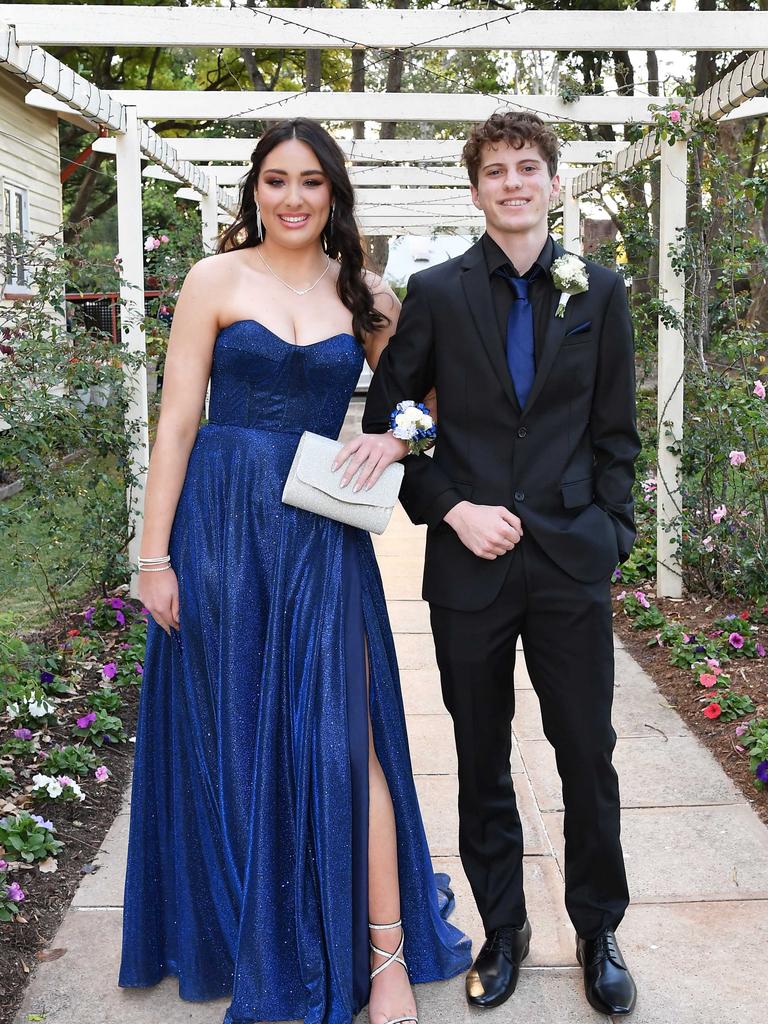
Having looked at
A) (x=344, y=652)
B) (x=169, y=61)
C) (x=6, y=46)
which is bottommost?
(x=344, y=652)

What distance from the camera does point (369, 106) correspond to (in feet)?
25.5

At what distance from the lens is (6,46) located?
488cm

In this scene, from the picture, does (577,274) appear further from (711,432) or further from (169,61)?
(169,61)

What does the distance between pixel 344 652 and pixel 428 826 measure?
1397mm

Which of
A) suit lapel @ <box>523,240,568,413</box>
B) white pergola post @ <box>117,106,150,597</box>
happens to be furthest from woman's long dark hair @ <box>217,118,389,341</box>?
white pergola post @ <box>117,106,150,597</box>

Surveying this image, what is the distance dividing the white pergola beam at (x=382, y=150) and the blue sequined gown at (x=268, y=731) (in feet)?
21.2

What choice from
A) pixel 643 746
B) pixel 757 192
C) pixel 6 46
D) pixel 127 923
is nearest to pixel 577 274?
pixel 127 923

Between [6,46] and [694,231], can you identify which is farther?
[694,231]

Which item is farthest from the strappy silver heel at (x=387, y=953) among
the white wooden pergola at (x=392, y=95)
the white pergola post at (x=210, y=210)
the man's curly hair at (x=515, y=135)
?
the white pergola post at (x=210, y=210)

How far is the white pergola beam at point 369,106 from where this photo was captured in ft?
24.9

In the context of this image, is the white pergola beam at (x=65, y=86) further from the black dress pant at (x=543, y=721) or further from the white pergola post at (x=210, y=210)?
the black dress pant at (x=543, y=721)

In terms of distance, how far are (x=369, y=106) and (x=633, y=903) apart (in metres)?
5.82

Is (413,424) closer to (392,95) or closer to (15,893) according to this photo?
(15,893)

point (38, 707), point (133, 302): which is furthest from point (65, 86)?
point (38, 707)
